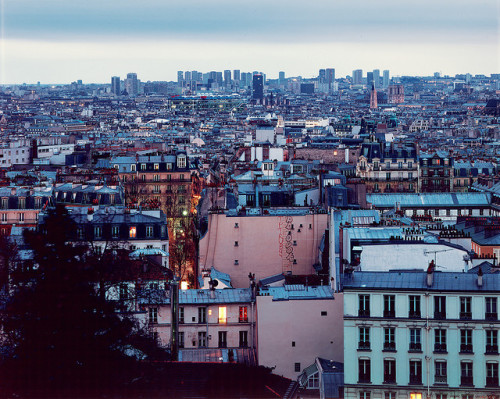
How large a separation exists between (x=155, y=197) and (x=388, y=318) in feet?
86.2

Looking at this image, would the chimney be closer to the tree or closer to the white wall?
the white wall

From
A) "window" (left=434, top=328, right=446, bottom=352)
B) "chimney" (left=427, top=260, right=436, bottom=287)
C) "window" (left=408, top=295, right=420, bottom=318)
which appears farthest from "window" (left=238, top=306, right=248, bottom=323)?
"window" (left=434, top=328, right=446, bottom=352)

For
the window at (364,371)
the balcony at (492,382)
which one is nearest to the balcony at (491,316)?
the balcony at (492,382)

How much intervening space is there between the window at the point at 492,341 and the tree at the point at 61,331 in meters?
5.53

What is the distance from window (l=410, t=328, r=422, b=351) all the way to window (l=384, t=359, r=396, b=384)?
1.25 feet

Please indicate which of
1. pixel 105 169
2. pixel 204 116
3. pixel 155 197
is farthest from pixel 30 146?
pixel 204 116

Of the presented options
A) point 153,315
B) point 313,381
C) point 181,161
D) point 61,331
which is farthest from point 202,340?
point 181,161

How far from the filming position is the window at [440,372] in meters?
18.2

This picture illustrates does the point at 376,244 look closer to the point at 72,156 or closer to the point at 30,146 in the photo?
the point at 72,156

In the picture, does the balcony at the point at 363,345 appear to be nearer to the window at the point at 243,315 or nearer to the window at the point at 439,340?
the window at the point at 439,340

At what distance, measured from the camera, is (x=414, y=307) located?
18.3m

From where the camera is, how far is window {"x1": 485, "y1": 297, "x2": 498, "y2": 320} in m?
18.2

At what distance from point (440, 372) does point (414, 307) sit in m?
1.07

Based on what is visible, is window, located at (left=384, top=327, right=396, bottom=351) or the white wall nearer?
window, located at (left=384, top=327, right=396, bottom=351)
